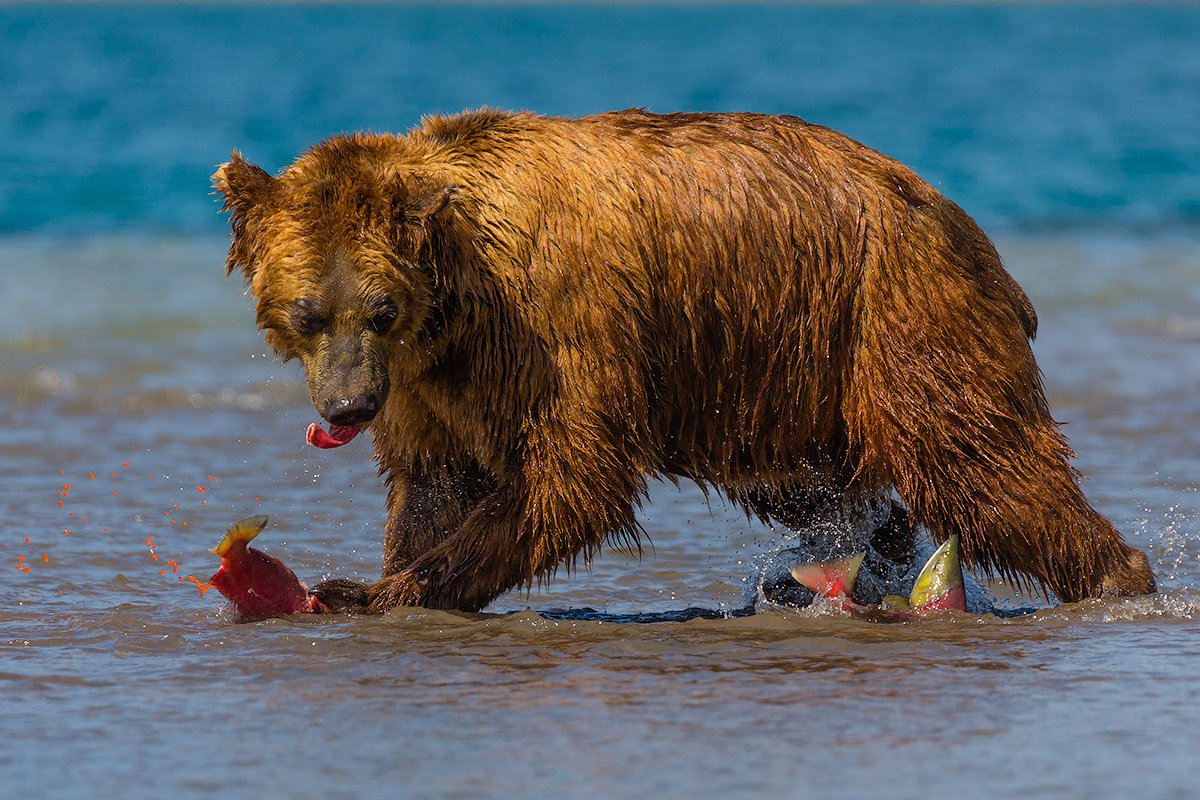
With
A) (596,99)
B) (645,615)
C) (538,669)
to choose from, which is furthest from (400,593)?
(596,99)

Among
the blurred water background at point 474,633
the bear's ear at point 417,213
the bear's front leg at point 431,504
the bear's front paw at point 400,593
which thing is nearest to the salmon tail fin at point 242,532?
the blurred water background at point 474,633

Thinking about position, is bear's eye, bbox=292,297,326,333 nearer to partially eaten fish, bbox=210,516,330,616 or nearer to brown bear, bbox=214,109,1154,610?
brown bear, bbox=214,109,1154,610

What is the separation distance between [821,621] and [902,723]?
49.6 inches

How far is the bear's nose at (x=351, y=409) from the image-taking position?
471 cm

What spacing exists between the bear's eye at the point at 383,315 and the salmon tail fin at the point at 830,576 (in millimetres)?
1700

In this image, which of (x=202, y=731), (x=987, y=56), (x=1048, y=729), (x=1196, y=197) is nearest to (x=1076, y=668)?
(x=1048, y=729)

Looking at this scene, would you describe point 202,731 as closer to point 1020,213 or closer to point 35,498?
point 35,498

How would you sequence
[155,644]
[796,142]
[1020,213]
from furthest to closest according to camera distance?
[1020,213] < [796,142] < [155,644]

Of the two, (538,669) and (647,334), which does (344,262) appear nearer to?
(647,334)

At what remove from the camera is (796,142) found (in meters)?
5.55

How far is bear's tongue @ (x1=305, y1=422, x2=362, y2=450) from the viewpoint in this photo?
16.3ft

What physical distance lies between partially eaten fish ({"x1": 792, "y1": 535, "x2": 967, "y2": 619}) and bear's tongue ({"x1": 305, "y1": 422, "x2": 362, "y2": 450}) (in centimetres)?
164

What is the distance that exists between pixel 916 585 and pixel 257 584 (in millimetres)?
2277

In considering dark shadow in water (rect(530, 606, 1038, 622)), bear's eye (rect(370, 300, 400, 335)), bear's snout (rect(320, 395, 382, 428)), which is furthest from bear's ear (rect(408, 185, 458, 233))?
dark shadow in water (rect(530, 606, 1038, 622))
